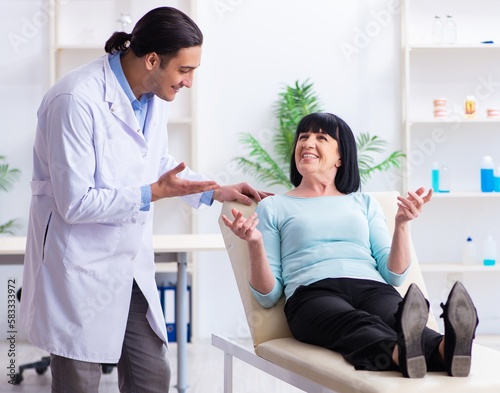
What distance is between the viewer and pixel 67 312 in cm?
178

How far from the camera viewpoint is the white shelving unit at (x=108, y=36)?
4.28 m

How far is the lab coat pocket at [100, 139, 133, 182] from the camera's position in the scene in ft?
5.84

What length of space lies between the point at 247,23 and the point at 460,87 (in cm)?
125

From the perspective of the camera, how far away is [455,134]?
434 cm

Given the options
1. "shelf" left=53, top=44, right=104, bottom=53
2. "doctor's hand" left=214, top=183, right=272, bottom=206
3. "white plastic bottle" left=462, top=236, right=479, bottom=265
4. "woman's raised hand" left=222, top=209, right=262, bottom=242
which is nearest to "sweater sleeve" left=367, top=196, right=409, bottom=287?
"doctor's hand" left=214, top=183, right=272, bottom=206

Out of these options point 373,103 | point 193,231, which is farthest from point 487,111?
point 193,231

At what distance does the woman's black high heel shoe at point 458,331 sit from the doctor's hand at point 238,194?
86cm

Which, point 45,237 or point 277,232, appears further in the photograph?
point 277,232

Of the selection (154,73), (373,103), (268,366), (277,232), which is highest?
(373,103)

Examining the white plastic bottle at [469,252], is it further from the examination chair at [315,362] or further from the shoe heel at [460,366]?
the shoe heel at [460,366]

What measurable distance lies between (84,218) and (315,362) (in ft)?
2.20

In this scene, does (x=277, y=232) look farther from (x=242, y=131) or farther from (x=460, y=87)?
(x=460, y=87)

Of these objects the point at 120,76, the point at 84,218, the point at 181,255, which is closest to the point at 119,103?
the point at 120,76

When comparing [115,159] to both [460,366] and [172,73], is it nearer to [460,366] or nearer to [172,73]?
[172,73]
